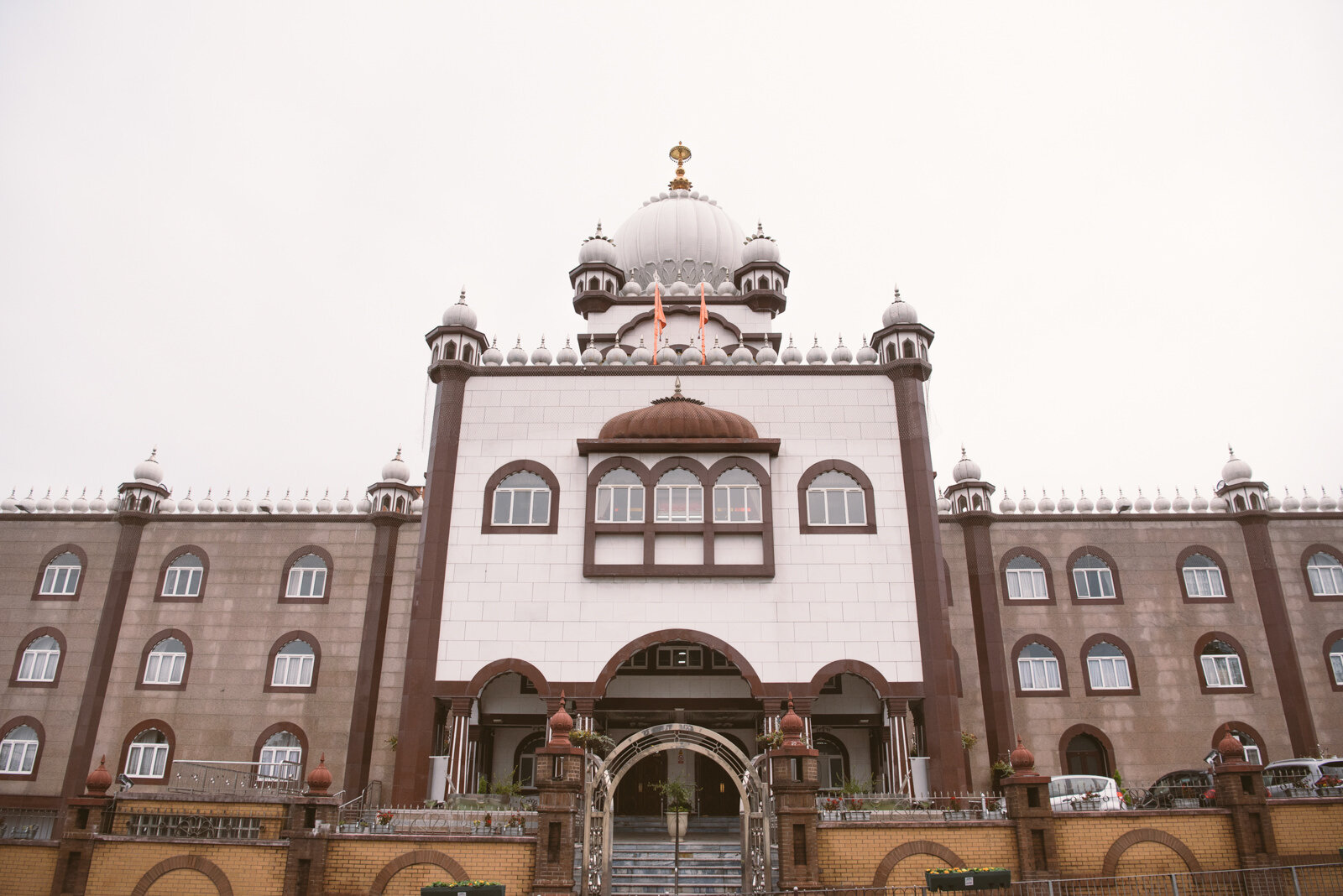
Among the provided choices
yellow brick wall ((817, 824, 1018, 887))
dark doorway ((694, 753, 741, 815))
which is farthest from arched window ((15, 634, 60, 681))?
yellow brick wall ((817, 824, 1018, 887))

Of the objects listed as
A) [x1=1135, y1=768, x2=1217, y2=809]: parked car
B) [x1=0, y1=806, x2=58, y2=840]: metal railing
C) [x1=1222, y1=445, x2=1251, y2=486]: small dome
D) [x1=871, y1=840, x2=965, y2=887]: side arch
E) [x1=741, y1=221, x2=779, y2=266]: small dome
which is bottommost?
[x1=871, y1=840, x2=965, y2=887]: side arch

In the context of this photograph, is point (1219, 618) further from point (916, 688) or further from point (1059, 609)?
point (916, 688)

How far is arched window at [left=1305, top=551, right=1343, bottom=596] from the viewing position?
102 ft

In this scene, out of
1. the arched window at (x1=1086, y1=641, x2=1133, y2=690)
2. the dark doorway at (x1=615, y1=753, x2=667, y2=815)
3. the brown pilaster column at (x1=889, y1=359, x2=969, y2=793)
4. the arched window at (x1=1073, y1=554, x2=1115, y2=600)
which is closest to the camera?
the brown pilaster column at (x1=889, y1=359, x2=969, y2=793)

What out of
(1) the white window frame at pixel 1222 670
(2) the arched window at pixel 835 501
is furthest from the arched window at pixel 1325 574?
(2) the arched window at pixel 835 501

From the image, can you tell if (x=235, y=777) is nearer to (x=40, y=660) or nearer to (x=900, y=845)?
(x=40, y=660)

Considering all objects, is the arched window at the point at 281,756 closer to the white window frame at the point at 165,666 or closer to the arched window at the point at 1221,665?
the white window frame at the point at 165,666

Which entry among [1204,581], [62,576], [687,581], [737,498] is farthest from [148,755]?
[1204,581]

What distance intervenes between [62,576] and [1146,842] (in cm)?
3404

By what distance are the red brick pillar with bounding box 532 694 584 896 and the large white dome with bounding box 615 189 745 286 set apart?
25221 mm

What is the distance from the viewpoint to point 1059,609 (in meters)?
31.1

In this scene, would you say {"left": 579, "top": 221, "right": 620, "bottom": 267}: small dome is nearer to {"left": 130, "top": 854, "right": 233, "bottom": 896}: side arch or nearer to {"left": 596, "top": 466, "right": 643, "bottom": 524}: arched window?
{"left": 596, "top": 466, "right": 643, "bottom": 524}: arched window

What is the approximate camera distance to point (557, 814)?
52.7 feet

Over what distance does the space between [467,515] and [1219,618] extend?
25486 millimetres
